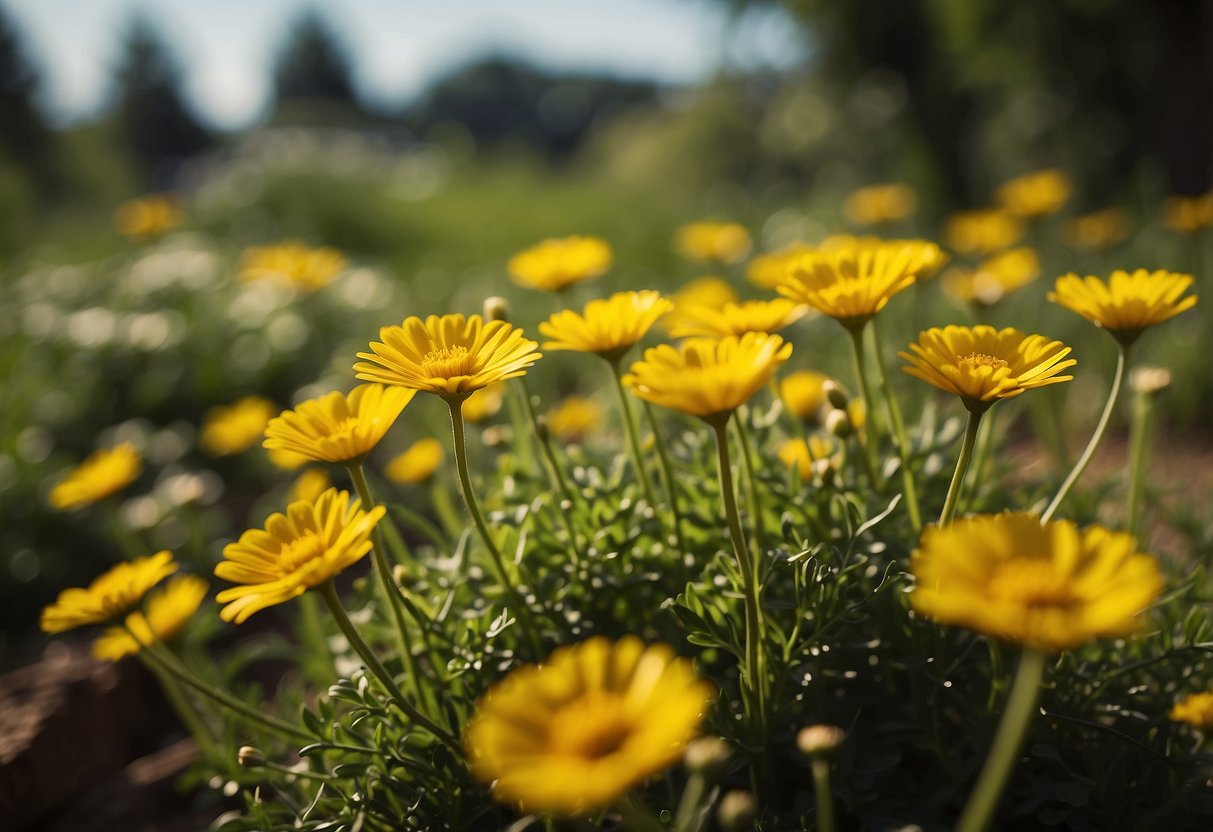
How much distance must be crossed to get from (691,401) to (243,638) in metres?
2.74

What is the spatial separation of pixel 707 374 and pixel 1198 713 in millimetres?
904

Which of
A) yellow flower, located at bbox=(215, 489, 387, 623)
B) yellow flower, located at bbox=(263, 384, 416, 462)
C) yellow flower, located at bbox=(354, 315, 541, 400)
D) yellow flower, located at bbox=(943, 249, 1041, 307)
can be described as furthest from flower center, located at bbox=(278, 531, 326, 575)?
yellow flower, located at bbox=(943, 249, 1041, 307)

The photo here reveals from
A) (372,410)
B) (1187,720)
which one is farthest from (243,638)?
(1187,720)

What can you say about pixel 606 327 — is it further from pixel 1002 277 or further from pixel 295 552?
pixel 1002 277

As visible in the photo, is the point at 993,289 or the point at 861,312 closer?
the point at 861,312

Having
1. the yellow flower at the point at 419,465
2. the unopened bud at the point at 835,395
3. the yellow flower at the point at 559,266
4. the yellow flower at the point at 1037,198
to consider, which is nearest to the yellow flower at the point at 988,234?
the yellow flower at the point at 1037,198

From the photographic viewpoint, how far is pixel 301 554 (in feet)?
3.84

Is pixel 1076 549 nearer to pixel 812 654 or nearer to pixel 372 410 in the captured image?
pixel 812 654

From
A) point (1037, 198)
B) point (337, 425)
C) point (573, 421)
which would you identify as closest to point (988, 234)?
point (1037, 198)

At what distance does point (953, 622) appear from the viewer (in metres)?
0.86

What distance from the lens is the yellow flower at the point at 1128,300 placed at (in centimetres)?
132

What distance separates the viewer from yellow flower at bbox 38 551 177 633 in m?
1.46

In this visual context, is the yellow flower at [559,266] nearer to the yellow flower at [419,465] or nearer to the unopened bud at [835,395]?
the yellow flower at [419,465]

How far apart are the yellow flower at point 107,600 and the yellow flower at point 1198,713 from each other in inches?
61.9
